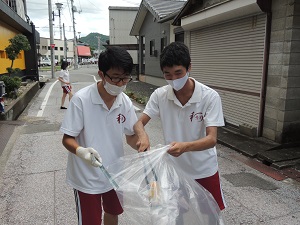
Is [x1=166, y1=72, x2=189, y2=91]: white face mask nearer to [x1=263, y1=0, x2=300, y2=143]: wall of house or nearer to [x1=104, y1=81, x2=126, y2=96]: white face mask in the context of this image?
[x1=104, y1=81, x2=126, y2=96]: white face mask

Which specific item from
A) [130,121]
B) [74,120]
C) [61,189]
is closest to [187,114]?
[130,121]

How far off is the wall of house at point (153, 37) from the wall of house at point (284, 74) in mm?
9626

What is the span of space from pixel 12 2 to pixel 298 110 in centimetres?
1513

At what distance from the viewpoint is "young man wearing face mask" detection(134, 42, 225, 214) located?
204cm

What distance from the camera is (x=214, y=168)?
2.29 meters

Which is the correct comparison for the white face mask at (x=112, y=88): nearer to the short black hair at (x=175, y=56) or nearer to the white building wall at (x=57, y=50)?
the short black hair at (x=175, y=56)

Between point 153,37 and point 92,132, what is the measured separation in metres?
16.6

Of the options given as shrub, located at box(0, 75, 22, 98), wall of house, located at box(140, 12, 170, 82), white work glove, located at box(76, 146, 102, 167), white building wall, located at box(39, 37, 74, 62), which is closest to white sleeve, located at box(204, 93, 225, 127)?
white work glove, located at box(76, 146, 102, 167)

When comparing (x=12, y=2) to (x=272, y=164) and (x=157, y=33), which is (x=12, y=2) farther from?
(x=272, y=164)

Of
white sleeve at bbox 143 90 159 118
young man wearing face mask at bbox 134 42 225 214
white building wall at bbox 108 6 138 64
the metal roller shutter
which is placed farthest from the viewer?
white building wall at bbox 108 6 138 64

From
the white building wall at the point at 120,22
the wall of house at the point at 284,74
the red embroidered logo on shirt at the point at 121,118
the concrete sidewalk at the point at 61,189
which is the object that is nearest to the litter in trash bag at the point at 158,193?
the red embroidered logo on shirt at the point at 121,118

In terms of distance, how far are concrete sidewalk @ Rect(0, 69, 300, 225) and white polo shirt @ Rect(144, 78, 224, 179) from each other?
4.57ft

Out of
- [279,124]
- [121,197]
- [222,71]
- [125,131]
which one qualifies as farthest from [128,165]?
[222,71]

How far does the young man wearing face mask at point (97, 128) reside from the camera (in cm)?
190
